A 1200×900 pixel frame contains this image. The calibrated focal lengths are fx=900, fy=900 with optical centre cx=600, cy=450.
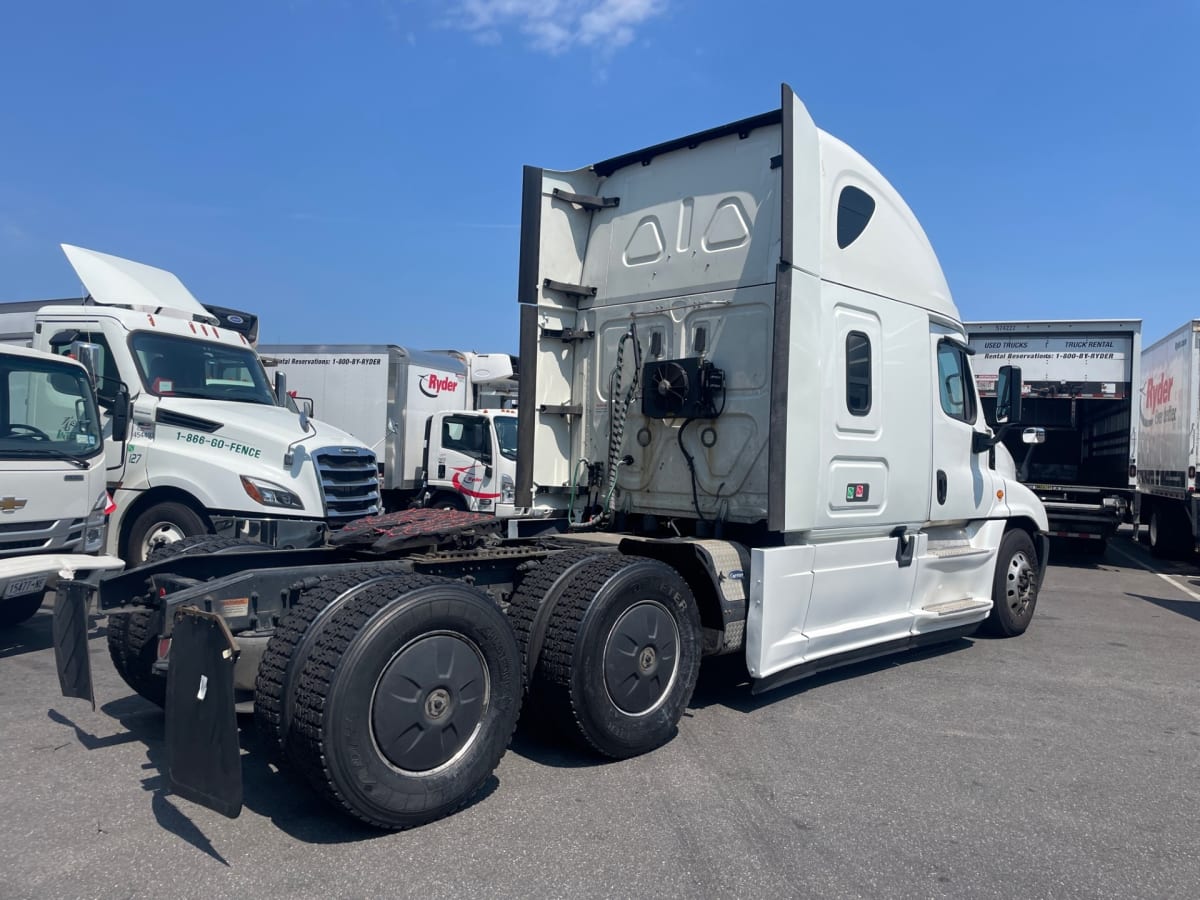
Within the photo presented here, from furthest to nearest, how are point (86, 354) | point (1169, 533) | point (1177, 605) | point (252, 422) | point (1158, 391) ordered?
point (1169, 533) < point (1158, 391) < point (1177, 605) < point (252, 422) < point (86, 354)

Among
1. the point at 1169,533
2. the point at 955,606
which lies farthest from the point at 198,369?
the point at 1169,533

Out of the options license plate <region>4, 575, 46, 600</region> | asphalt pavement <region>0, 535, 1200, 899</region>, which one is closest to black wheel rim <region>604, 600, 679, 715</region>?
asphalt pavement <region>0, 535, 1200, 899</region>

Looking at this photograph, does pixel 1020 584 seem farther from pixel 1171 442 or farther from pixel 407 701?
pixel 1171 442

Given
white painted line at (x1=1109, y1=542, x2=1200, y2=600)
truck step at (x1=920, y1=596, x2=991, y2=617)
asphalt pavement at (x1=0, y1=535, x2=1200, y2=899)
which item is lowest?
asphalt pavement at (x1=0, y1=535, x2=1200, y2=899)

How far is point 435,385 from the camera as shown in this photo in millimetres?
16797

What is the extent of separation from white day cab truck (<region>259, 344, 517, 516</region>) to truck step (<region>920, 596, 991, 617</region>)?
8207 mm

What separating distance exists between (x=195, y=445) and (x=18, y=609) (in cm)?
205

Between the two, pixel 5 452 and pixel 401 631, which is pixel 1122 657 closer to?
pixel 401 631

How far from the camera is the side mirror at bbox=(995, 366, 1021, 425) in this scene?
730 centimetres

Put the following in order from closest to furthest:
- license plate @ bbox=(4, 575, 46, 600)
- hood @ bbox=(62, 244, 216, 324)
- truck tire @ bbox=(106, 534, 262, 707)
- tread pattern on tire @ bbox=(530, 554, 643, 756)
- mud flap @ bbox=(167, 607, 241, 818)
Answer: mud flap @ bbox=(167, 607, 241, 818) → tread pattern on tire @ bbox=(530, 554, 643, 756) → truck tire @ bbox=(106, 534, 262, 707) → license plate @ bbox=(4, 575, 46, 600) → hood @ bbox=(62, 244, 216, 324)

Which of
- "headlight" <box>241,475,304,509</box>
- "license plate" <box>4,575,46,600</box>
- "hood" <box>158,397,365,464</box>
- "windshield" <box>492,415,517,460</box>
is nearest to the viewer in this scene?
"license plate" <box>4,575,46,600</box>

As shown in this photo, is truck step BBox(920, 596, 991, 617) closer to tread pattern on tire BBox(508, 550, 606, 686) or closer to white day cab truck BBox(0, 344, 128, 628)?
tread pattern on tire BBox(508, 550, 606, 686)

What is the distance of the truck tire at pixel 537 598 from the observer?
4.71m

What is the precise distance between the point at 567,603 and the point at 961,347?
446cm
